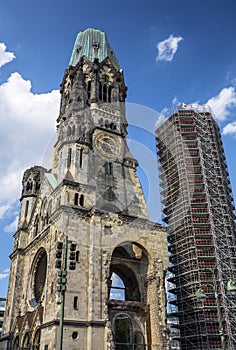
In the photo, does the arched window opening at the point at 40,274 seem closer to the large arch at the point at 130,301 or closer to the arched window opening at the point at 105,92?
the large arch at the point at 130,301

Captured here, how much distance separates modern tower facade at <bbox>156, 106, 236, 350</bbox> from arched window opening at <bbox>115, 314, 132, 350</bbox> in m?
7.07

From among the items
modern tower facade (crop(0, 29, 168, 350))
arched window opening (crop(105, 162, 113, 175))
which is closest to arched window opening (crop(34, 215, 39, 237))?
modern tower facade (crop(0, 29, 168, 350))

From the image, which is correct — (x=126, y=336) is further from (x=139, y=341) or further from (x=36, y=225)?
(x=36, y=225)

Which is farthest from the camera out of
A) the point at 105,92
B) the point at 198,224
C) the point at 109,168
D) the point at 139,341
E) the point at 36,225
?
the point at 105,92

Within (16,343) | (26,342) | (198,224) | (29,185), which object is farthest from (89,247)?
(29,185)

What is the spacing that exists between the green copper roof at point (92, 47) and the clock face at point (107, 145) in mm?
15194

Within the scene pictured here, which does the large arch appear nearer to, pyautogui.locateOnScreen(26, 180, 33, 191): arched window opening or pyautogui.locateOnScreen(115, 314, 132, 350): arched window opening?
pyautogui.locateOnScreen(115, 314, 132, 350): arched window opening

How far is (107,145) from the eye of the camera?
40.5 metres

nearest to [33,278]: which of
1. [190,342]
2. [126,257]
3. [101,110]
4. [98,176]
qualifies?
[126,257]

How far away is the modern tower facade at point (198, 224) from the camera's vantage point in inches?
1371

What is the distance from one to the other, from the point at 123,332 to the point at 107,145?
819 inches

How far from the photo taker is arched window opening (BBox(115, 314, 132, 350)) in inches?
1113

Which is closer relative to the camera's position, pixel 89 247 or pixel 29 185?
pixel 89 247

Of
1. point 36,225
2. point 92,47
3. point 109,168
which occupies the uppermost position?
point 92,47
